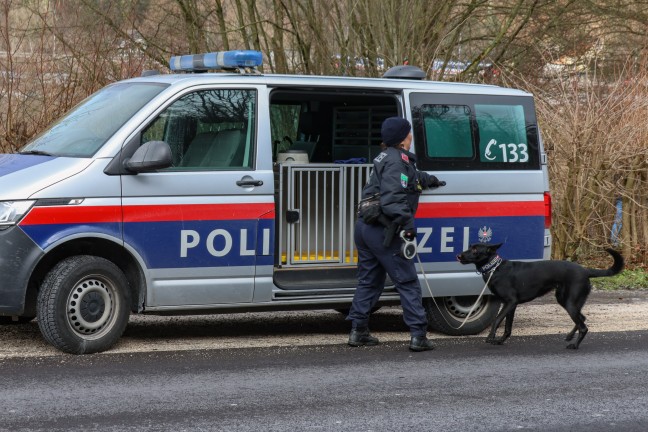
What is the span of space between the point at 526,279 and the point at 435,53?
280 inches

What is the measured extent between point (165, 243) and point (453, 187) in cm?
248

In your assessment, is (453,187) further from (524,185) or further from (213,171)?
(213,171)

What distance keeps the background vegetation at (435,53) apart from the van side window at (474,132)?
4450mm

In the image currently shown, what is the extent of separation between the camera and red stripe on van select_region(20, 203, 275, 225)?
23.8 feet

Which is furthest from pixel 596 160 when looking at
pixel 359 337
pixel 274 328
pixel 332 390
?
pixel 332 390

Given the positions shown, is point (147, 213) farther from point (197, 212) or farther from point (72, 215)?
point (72, 215)

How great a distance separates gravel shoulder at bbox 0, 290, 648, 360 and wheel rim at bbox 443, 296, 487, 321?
0.24 meters

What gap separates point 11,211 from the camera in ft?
23.5

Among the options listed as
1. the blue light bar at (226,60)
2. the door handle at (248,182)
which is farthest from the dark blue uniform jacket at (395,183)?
the blue light bar at (226,60)

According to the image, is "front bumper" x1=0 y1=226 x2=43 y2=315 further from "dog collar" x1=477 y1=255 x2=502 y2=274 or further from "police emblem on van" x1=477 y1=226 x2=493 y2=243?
"police emblem on van" x1=477 y1=226 x2=493 y2=243

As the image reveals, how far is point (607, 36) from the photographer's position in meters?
19.9

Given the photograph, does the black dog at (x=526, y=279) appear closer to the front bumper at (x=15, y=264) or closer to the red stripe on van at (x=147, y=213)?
the red stripe on van at (x=147, y=213)

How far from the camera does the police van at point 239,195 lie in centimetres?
740

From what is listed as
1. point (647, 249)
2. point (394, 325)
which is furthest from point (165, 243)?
point (647, 249)
